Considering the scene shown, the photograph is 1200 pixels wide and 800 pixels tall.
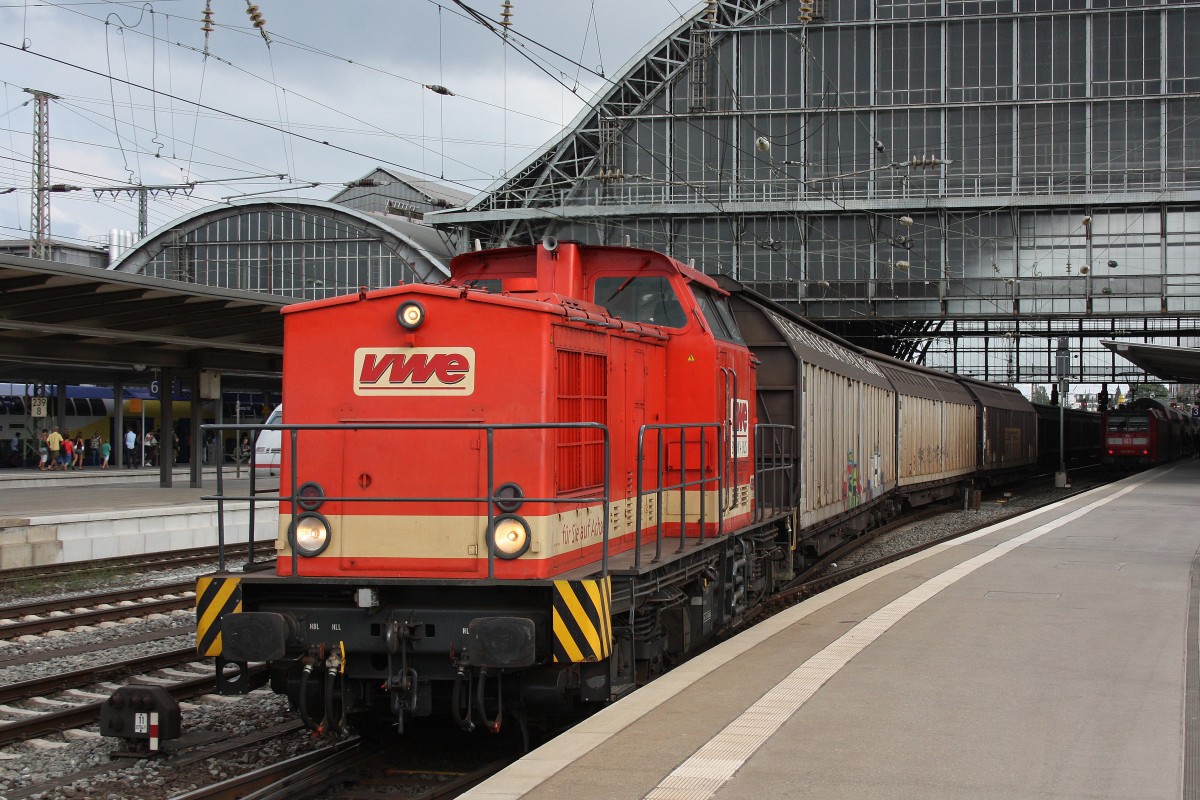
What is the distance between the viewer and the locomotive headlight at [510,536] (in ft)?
20.4

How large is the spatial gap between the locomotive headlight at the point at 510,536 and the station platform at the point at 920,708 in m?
1.03

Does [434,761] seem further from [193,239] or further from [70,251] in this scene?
[70,251]

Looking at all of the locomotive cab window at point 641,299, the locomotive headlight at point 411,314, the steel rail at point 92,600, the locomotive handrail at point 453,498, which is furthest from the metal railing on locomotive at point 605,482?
the steel rail at point 92,600

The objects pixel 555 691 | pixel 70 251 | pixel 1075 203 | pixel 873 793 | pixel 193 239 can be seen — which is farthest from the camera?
pixel 70 251

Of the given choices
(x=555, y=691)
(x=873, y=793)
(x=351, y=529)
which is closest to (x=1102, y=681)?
(x=873, y=793)

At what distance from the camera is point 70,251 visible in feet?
206

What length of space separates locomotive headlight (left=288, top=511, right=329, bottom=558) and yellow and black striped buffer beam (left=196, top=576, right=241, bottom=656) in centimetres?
41

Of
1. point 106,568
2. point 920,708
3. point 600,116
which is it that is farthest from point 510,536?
point 600,116

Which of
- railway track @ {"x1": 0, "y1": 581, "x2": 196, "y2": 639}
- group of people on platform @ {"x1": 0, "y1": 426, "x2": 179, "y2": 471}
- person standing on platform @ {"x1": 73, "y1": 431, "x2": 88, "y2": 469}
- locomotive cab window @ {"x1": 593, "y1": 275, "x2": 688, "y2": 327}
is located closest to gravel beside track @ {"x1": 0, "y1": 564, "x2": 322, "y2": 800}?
railway track @ {"x1": 0, "y1": 581, "x2": 196, "y2": 639}

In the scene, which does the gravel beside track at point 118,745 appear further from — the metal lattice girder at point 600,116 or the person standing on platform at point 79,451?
the metal lattice girder at point 600,116

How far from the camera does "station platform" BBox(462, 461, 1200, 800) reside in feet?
15.7

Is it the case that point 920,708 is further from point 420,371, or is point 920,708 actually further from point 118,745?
point 118,745

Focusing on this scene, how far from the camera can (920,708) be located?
237 inches

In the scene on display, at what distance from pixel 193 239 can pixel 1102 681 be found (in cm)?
5782
